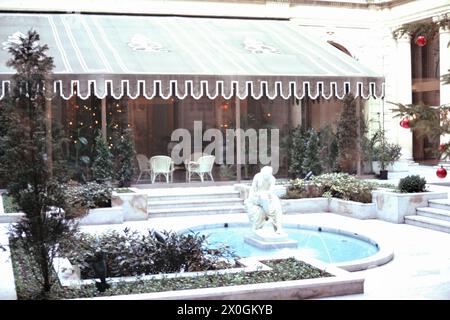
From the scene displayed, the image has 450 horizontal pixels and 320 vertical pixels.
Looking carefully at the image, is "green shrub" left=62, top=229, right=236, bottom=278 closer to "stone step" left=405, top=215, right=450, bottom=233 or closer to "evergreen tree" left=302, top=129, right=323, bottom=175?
"stone step" left=405, top=215, right=450, bottom=233

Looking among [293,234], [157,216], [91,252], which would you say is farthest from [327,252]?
[157,216]

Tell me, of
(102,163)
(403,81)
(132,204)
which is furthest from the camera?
(403,81)

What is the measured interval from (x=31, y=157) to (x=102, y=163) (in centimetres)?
1013

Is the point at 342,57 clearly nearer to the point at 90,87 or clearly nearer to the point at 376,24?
the point at 376,24

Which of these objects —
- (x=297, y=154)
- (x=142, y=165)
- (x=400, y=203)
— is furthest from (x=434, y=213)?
(x=142, y=165)

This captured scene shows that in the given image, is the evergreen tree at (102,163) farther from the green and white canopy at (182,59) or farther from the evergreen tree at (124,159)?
the green and white canopy at (182,59)

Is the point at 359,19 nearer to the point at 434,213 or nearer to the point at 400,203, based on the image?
the point at 400,203

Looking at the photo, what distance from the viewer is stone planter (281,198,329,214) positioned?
15.4m

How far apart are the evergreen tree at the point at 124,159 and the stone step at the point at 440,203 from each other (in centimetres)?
796

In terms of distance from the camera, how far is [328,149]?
19.6 meters

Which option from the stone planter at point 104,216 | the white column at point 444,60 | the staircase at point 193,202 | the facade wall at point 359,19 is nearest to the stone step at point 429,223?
the staircase at point 193,202

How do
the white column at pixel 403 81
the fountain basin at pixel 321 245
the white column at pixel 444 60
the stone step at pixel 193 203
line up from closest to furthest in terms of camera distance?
1. the fountain basin at pixel 321 245
2. the stone step at pixel 193 203
3. the white column at pixel 444 60
4. the white column at pixel 403 81

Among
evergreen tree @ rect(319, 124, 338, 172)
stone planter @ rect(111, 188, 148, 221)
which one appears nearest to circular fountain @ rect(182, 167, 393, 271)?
stone planter @ rect(111, 188, 148, 221)

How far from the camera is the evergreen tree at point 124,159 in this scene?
17.7 meters
